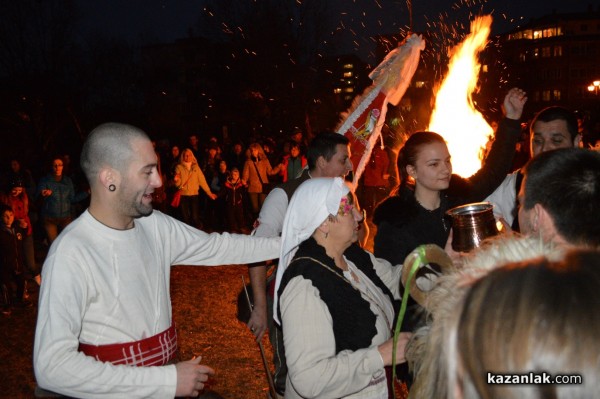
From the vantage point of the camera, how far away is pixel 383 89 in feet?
15.1

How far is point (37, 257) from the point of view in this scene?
1238 centimetres

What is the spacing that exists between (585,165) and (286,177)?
12433 mm

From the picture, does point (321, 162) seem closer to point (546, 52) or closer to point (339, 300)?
point (339, 300)

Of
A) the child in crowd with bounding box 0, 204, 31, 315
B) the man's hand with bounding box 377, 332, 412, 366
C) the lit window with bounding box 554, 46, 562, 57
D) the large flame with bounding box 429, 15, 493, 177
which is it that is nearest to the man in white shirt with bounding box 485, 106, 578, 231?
the man's hand with bounding box 377, 332, 412, 366

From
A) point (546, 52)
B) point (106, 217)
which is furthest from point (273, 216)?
point (546, 52)

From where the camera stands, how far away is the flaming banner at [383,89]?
454 centimetres

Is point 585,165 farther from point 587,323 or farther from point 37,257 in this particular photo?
point 37,257

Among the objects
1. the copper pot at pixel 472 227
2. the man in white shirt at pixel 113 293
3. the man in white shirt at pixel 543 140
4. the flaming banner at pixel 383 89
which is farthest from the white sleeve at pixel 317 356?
the man in white shirt at pixel 543 140

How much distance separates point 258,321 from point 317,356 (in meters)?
1.58

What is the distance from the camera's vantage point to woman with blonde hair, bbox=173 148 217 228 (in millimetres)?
13758

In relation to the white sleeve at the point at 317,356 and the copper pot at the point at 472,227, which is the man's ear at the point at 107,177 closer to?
the white sleeve at the point at 317,356

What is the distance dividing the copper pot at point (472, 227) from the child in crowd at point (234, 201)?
38.5ft

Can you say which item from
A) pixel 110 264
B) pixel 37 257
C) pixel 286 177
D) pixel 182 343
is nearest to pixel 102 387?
pixel 110 264

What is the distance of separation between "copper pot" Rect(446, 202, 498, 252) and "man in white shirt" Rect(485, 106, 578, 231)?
4.90 ft
